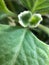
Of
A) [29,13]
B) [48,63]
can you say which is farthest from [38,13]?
[48,63]

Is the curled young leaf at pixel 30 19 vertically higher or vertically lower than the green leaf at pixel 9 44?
higher

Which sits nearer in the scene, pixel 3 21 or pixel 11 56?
pixel 11 56

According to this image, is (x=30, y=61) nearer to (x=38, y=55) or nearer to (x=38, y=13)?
(x=38, y=55)

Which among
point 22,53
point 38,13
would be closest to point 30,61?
point 22,53

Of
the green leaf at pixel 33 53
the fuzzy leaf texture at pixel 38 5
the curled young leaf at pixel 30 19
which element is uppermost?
the fuzzy leaf texture at pixel 38 5
